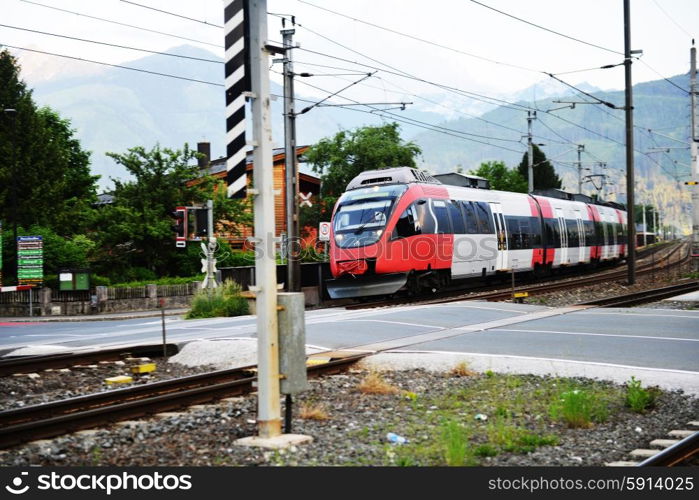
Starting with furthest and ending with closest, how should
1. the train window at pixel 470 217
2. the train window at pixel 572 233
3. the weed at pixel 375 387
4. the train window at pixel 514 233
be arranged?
1. the train window at pixel 572 233
2. the train window at pixel 514 233
3. the train window at pixel 470 217
4. the weed at pixel 375 387

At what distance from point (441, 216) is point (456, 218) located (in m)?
1.23

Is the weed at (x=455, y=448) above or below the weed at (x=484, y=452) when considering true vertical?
above

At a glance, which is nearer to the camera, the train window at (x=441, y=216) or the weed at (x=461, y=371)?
the weed at (x=461, y=371)

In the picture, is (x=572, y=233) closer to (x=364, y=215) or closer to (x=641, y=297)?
(x=641, y=297)

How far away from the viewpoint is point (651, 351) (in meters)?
13.2

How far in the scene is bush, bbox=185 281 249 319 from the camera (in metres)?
24.9

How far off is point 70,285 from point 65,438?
31.9 m

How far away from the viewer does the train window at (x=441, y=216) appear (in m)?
25.2

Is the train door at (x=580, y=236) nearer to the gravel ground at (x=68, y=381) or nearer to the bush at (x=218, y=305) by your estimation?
the bush at (x=218, y=305)

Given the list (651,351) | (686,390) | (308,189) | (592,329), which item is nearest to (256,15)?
(686,390)

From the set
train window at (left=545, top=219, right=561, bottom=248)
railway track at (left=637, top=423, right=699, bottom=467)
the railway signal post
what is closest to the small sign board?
train window at (left=545, top=219, right=561, bottom=248)

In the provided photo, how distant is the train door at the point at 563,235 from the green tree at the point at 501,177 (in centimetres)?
3470

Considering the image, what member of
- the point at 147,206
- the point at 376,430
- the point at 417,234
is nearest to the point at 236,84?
the point at 376,430

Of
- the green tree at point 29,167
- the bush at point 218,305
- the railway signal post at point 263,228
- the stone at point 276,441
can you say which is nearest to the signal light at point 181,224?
the bush at point 218,305
